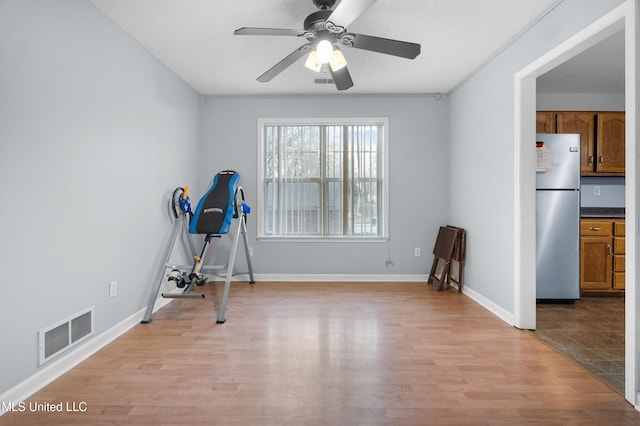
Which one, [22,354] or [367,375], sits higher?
[22,354]

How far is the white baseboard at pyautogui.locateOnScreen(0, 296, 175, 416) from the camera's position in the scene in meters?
1.84

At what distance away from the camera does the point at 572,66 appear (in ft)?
11.9

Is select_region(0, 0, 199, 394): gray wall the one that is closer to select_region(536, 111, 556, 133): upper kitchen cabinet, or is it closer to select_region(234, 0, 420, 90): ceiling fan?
select_region(234, 0, 420, 90): ceiling fan

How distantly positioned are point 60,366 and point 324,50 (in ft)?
8.80

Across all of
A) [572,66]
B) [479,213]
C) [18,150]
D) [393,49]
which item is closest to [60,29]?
[18,150]

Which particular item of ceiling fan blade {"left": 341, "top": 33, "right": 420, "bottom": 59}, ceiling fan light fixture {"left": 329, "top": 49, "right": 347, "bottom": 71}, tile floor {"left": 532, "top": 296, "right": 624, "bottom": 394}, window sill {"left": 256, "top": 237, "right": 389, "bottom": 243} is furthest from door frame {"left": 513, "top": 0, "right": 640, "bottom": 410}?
window sill {"left": 256, "top": 237, "right": 389, "bottom": 243}

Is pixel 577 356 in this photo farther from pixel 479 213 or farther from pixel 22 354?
pixel 22 354

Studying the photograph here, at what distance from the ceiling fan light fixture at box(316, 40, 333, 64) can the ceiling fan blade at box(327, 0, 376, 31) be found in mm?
171

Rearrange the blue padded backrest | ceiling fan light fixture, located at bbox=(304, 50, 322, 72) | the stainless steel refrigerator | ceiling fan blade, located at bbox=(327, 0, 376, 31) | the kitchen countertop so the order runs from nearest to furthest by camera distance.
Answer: ceiling fan blade, located at bbox=(327, 0, 376, 31)
ceiling fan light fixture, located at bbox=(304, 50, 322, 72)
the blue padded backrest
the stainless steel refrigerator
the kitchen countertop

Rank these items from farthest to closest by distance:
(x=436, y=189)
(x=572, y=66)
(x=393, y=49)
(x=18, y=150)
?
(x=436, y=189) → (x=572, y=66) → (x=393, y=49) → (x=18, y=150)

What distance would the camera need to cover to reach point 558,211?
3.64 m

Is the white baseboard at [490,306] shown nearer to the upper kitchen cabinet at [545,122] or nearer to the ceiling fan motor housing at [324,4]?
the upper kitchen cabinet at [545,122]

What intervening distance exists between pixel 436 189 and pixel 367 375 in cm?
320

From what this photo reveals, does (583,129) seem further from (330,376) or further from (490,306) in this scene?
(330,376)
